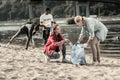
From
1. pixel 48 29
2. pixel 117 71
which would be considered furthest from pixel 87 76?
pixel 48 29

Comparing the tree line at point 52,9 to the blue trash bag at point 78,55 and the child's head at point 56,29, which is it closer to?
the child's head at point 56,29

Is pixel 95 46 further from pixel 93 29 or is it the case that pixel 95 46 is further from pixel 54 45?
pixel 54 45

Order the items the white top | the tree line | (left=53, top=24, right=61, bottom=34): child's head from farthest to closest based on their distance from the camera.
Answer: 1. the tree line
2. the white top
3. (left=53, top=24, right=61, bottom=34): child's head

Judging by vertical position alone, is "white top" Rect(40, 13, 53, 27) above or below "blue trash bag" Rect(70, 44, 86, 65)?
above

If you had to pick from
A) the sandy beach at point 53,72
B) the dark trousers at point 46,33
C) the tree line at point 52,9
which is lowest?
the tree line at point 52,9

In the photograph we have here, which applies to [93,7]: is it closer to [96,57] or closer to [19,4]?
[19,4]

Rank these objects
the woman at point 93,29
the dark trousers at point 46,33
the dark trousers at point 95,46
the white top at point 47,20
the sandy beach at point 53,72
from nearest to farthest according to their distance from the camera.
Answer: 1. the sandy beach at point 53,72
2. the woman at point 93,29
3. the dark trousers at point 95,46
4. the dark trousers at point 46,33
5. the white top at point 47,20

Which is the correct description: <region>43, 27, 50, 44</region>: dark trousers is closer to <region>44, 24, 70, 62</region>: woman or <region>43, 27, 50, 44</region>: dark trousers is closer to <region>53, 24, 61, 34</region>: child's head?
<region>44, 24, 70, 62</region>: woman

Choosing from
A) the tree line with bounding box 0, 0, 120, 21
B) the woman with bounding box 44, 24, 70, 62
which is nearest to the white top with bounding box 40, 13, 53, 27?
the woman with bounding box 44, 24, 70, 62

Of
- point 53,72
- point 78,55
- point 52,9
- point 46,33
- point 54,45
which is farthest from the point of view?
point 52,9

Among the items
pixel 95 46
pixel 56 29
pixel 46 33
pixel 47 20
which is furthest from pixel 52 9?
pixel 95 46

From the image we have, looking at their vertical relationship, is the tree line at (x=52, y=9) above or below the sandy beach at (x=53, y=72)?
below

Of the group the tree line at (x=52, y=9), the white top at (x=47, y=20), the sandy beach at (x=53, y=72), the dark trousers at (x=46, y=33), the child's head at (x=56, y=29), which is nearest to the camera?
the sandy beach at (x=53, y=72)

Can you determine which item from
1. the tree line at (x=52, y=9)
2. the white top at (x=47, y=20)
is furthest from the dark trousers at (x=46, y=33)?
the tree line at (x=52, y=9)
